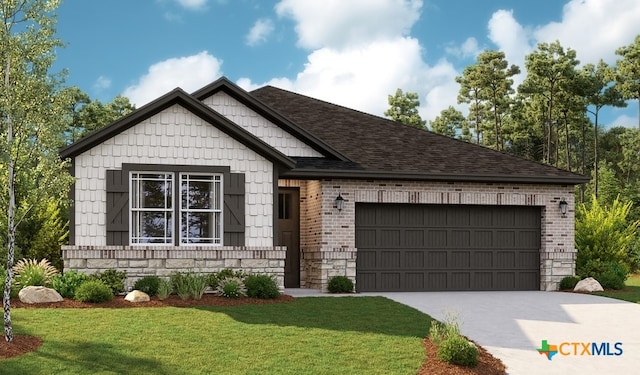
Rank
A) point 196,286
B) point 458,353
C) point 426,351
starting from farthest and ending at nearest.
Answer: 1. point 196,286
2. point 426,351
3. point 458,353

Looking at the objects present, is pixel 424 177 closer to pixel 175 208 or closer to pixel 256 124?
pixel 256 124

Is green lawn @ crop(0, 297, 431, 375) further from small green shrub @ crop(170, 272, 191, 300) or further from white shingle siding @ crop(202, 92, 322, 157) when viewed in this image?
white shingle siding @ crop(202, 92, 322, 157)

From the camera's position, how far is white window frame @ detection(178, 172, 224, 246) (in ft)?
54.6

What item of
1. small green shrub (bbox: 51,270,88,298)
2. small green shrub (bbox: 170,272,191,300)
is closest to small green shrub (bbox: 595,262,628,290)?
small green shrub (bbox: 170,272,191,300)

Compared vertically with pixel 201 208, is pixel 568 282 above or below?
below

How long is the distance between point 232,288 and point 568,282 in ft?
31.1

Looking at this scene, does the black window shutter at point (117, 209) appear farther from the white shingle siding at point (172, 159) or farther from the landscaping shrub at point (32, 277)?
the landscaping shrub at point (32, 277)

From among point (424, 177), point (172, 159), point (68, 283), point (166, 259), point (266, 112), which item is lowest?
point (68, 283)

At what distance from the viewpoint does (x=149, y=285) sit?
1559cm

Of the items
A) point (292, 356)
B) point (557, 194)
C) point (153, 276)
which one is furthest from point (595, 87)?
point (292, 356)

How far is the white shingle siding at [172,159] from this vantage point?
1611 centimetres

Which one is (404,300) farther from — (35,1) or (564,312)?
(35,1)

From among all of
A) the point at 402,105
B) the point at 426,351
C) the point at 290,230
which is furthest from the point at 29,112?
the point at 402,105

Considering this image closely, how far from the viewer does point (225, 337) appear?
11867 mm
